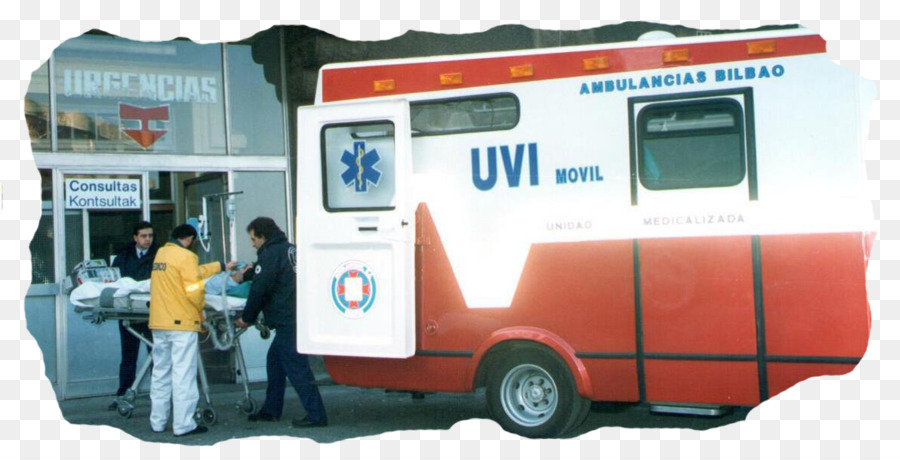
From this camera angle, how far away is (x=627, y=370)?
647 centimetres

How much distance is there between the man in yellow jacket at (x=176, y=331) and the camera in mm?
7414

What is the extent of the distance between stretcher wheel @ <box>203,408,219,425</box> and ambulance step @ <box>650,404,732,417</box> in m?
3.17

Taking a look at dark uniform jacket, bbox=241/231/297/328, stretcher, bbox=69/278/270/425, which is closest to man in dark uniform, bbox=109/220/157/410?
stretcher, bbox=69/278/270/425

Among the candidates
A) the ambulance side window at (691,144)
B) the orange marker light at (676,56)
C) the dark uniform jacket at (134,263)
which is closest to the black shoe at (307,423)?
the dark uniform jacket at (134,263)

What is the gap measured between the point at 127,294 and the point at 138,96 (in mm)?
1828

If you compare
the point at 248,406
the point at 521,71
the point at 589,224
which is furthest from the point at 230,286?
the point at 589,224

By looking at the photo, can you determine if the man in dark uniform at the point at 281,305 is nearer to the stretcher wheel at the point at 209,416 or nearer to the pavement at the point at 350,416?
the pavement at the point at 350,416

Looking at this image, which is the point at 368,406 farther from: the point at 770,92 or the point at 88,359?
the point at 770,92

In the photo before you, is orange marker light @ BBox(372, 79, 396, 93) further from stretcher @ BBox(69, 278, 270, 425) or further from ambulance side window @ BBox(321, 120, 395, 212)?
stretcher @ BBox(69, 278, 270, 425)

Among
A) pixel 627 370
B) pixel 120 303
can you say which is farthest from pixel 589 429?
pixel 120 303

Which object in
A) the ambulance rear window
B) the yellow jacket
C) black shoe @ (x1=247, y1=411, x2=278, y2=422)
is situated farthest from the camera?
black shoe @ (x1=247, y1=411, x2=278, y2=422)

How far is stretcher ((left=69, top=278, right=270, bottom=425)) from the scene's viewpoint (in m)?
7.92

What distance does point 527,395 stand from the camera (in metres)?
6.83

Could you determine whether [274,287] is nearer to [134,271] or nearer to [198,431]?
[198,431]
